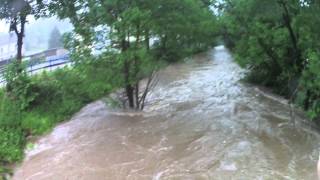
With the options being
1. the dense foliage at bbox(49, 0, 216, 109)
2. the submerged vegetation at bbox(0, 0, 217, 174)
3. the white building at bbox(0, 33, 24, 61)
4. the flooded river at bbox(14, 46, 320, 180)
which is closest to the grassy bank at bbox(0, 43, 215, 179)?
the submerged vegetation at bbox(0, 0, 217, 174)

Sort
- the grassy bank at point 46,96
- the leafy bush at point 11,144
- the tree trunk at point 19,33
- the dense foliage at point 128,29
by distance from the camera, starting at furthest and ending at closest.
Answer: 1. the tree trunk at point 19,33
2. the dense foliage at point 128,29
3. the grassy bank at point 46,96
4. the leafy bush at point 11,144

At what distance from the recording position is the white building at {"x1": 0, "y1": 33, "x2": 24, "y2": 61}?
17562 mm

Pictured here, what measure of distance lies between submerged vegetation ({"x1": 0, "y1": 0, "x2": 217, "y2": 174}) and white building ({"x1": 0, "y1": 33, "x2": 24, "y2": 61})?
285cm

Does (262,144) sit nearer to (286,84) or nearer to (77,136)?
(77,136)

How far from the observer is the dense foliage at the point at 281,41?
Result: 12.2m

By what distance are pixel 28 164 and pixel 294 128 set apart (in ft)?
19.5

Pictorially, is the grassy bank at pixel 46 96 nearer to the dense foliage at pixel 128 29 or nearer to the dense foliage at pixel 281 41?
the dense foliage at pixel 128 29

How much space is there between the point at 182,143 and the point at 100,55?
141 inches

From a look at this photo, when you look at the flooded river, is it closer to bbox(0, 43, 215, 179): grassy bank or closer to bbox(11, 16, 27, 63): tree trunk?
bbox(0, 43, 215, 179): grassy bank

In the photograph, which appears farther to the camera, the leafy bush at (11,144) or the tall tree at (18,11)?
the tall tree at (18,11)

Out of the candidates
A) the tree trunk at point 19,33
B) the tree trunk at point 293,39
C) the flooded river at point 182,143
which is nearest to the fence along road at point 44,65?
the tree trunk at point 19,33

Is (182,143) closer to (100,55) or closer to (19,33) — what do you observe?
(100,55)

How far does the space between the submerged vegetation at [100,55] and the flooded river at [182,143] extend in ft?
2.31

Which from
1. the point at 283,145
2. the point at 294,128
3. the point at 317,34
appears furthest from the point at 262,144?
the point at 317,34
